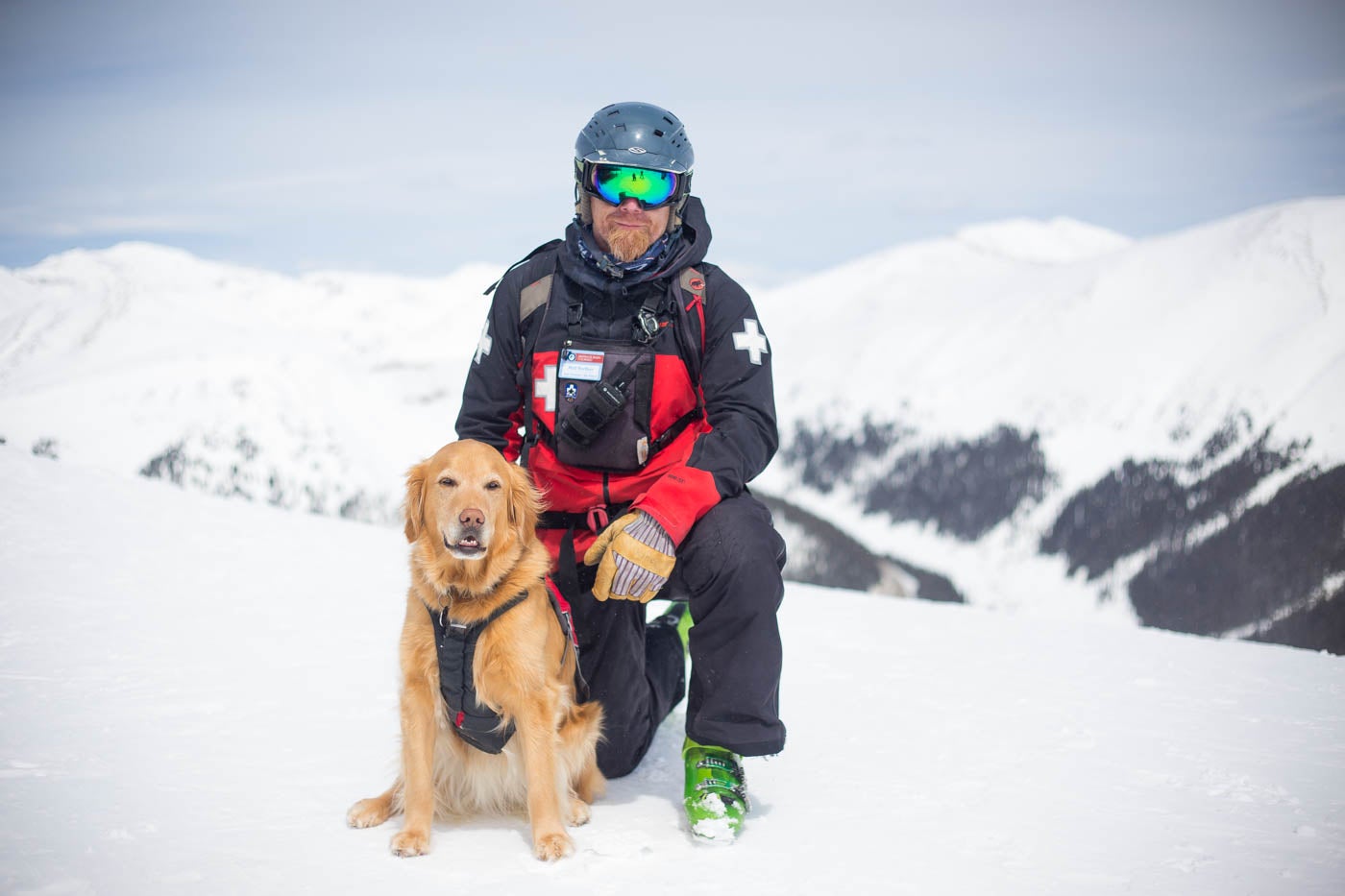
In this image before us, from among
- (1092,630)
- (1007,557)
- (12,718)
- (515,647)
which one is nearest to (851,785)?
(515,647)

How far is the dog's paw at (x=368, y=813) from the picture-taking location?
3.39m

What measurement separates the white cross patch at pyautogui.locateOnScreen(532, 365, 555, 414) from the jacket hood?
0.42m

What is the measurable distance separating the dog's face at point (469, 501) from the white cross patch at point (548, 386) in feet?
1.94

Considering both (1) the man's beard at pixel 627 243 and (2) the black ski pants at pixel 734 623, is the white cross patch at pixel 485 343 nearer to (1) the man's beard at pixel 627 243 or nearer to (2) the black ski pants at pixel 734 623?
(1) the man's beard at pixel 627 243

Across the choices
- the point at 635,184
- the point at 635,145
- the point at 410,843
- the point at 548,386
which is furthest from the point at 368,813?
the point at 635,145

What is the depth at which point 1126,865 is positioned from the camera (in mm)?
3232

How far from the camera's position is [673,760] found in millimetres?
4418

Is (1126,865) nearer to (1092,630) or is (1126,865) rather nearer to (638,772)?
(638,772)

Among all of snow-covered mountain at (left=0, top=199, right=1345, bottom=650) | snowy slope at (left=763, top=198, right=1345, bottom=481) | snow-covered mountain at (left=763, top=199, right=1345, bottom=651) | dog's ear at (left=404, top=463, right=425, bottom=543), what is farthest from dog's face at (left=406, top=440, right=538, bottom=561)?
snowy slope at (left=763, top=198, right=1345, bottom=481)

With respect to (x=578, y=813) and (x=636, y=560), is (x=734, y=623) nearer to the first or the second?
(x=636, y=560)

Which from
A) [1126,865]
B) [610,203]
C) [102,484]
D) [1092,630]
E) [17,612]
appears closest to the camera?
[1126,865]

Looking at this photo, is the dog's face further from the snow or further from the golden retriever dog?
the snow

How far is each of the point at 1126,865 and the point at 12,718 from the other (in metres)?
4.97

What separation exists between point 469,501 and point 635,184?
5.69 feet
